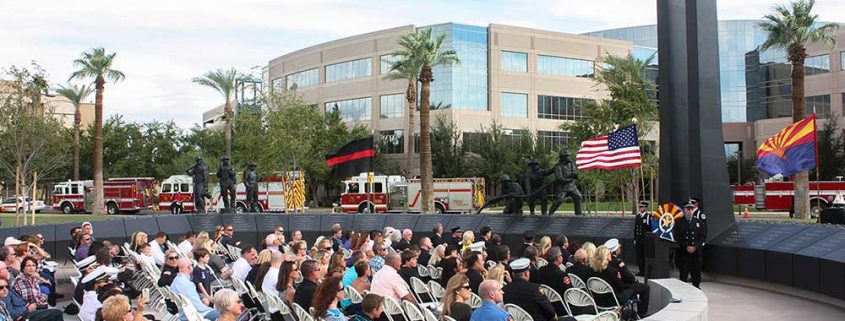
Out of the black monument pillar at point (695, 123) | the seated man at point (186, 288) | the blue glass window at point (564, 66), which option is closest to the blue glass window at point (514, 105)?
the blue glass window at point (564, 66)

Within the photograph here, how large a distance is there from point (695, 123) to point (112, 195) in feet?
149

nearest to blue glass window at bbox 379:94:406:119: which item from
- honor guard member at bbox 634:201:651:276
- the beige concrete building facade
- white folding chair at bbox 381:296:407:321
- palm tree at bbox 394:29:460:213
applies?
the beige concrete building facade

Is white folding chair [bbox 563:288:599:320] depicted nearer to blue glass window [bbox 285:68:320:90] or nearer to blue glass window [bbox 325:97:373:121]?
blue glass window [bbox 325:97:373:121]

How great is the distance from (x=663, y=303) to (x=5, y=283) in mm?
8441

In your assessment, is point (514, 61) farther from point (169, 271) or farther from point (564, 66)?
point (169, 271)

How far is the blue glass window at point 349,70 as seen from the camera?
236 ft

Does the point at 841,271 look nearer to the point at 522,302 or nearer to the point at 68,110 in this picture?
the point at 522,302

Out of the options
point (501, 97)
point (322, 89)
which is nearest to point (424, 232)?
point (501, 97)

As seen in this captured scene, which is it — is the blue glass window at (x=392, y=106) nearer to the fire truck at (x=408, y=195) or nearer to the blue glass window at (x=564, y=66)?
the blue glass window at (x=564, y=66)

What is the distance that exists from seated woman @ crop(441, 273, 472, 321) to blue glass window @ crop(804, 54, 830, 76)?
64.4 meters

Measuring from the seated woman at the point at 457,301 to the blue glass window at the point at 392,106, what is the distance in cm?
6171

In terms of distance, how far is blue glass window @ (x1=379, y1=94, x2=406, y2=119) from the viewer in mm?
69562

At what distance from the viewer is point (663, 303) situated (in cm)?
1099

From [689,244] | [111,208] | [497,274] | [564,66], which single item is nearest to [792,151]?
[689,244]
